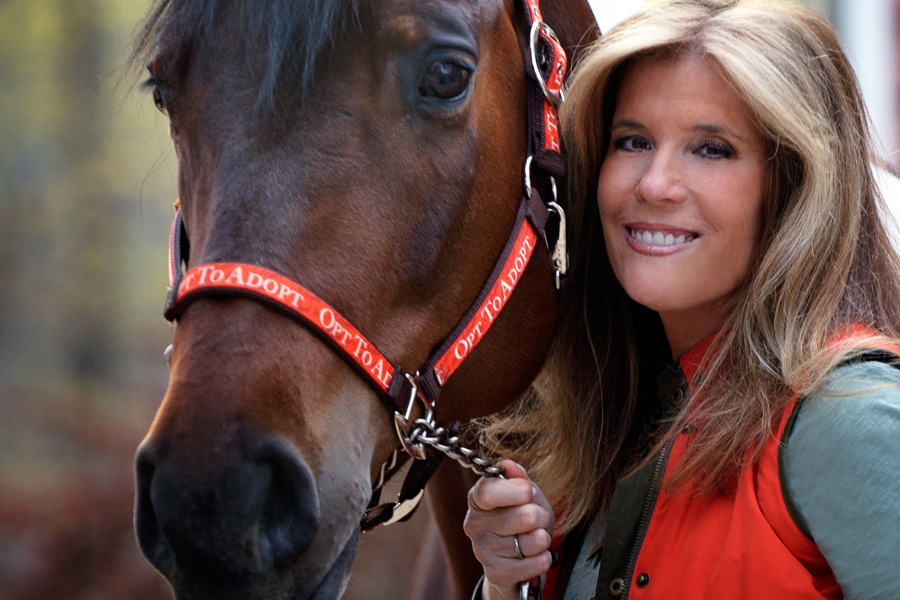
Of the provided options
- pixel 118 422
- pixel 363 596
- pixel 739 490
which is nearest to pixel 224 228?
pixel 739 490

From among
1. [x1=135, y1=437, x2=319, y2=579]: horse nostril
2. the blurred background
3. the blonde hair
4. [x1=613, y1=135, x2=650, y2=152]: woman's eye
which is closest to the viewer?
[x1=135, y1=437, x2=319, y2=579]: horse nostril

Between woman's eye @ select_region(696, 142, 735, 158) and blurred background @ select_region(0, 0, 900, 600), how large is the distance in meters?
2.28

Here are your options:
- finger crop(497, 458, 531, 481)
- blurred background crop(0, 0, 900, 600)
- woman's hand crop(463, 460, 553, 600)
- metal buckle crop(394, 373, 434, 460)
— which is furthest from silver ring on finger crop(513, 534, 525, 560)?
blurred background crop(0, 0, 900, 600)

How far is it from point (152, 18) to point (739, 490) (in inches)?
49.3

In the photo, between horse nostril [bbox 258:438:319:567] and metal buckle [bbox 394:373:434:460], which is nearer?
horse nostril [bbox 258:438:319:567]

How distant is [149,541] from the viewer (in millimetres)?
1060

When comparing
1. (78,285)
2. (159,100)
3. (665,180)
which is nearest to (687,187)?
(665,180)

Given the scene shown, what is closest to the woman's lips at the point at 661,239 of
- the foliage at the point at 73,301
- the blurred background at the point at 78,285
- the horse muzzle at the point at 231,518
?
the horse muzzle at the point at 231,518

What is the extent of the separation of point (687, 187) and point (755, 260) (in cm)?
19

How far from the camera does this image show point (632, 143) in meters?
1.62

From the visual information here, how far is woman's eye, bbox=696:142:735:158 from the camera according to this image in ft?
4.91

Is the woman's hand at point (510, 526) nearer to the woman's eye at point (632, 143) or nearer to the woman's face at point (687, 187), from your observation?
the woman's face at point (687, 187)

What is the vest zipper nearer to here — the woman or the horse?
the woman

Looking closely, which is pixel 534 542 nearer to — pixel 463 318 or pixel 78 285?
pixel 463 318
